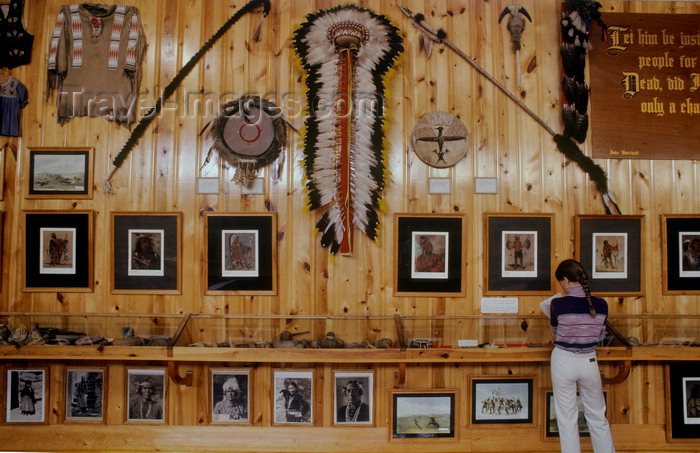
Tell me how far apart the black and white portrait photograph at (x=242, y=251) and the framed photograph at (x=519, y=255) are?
182cm

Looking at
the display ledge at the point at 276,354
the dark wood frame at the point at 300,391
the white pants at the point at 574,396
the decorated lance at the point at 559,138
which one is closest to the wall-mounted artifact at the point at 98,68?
the display ledge at the point at 276,354

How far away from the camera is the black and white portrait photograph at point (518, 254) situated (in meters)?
3.27

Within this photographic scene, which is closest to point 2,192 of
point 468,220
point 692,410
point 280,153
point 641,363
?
point 280,153

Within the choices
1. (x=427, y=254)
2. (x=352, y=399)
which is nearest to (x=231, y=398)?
(x=352, y=399)

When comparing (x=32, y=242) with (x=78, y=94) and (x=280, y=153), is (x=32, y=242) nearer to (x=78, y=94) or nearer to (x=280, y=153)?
(x=78, y=94)

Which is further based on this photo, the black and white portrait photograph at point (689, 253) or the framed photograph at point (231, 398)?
the black and white portrait photograph at point (689, 253)

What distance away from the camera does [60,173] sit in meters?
3.29

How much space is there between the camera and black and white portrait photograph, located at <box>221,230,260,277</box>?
3.24 m

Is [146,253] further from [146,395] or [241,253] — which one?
[146,395]

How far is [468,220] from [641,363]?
177 cm

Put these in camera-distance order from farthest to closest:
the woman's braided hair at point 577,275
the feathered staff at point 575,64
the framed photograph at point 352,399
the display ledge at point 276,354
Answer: the feathered staff at point 575,64 < the framed photograph at point 352,399 < the display ledge at point 276,354 < the woman's braided hair at point 577,275

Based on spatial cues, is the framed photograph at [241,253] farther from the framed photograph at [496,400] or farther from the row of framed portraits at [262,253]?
the framed photograph at [496,400]

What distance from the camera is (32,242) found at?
10.7ft

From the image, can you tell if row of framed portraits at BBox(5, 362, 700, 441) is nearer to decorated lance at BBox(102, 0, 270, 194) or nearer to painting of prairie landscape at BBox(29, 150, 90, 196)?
painting of prairie landscape at BBox(29, 150, 90, 196)
